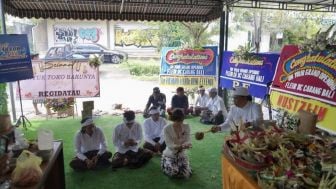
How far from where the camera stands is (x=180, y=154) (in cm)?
422

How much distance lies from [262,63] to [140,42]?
13.2 metres

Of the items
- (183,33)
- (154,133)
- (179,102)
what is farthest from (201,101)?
(183,33)

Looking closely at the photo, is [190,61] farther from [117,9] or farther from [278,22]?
[278,22]

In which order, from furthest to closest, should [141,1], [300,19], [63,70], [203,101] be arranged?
[300,19]
[203,101]
[63,70]
[141,1]

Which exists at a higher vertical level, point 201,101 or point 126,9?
point 126,9

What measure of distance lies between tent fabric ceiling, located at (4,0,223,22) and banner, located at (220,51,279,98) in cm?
134

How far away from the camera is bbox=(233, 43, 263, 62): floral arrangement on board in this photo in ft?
21.2

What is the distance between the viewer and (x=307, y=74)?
4.87 metres

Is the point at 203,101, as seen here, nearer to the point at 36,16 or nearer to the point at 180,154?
the point at 180,154

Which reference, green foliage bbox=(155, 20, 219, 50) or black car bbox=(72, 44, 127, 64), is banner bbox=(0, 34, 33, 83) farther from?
black car bbox=(72, 44, 127, 64)

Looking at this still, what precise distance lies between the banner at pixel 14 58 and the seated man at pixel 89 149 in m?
2.40

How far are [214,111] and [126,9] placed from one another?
129 inches

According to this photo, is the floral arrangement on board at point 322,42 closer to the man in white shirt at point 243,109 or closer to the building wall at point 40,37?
the man in white shirt at point 243,109

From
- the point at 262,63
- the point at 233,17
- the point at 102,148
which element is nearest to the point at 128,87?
the point at 262,63
